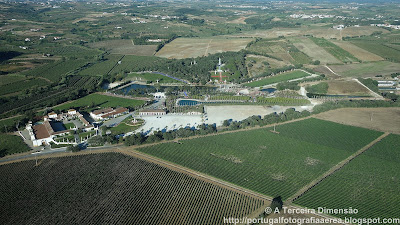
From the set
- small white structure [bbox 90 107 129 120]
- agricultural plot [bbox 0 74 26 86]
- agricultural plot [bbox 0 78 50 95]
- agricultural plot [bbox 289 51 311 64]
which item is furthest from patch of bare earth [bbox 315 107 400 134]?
agricultural plot [bbox 0 74 26 86]

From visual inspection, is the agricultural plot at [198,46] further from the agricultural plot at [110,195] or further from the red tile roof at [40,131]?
the agricultural plot at [110,195]

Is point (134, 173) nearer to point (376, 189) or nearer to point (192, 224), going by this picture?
point (192, 224)

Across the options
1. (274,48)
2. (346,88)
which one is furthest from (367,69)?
(274,48)

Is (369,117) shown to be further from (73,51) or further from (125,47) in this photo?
(73,51)

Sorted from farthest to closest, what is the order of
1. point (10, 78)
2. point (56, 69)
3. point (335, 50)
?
point (335, 50) → point (56, 69) → point (10, 78)

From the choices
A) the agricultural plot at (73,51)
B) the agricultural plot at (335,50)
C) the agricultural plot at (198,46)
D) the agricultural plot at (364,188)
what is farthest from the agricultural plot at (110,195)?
the agricultural plot at (335,50)

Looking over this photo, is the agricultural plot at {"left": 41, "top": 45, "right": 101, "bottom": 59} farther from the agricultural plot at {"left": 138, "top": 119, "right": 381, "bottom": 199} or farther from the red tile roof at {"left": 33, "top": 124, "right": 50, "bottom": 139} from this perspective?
the agricultural plot at {"left": 138, "top": 119, "right": 381, "bottom": 199}

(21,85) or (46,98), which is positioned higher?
(21,85)
